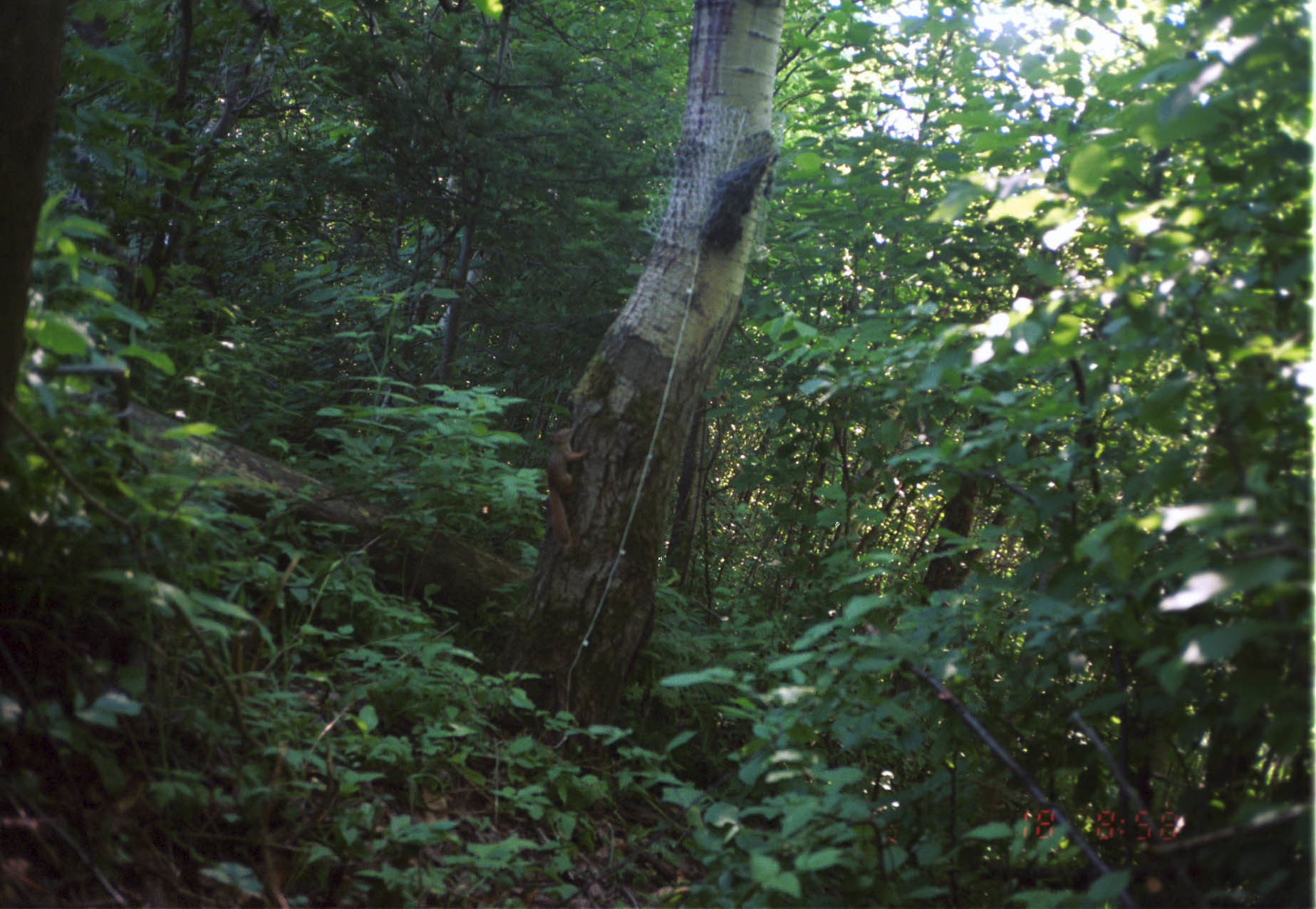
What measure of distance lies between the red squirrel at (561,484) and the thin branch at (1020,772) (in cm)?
171

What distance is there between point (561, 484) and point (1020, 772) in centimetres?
223

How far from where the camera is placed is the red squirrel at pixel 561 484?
372 cm

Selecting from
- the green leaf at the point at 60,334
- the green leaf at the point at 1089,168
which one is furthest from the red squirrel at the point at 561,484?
the green leaf at the point at 1089,168

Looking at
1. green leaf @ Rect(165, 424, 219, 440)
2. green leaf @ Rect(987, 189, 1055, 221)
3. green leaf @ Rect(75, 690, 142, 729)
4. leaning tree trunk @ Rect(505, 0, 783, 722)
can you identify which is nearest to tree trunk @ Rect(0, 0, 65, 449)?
green leaf @ Rect(165, 424, 219, 440)

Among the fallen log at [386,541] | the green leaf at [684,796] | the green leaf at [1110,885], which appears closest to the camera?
the green leaf at [1110,885]

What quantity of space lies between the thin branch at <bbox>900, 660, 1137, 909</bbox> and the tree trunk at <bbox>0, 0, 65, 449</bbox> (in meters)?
2.31

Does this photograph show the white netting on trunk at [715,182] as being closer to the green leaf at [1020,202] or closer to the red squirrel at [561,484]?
the red squirrel at [561,484]

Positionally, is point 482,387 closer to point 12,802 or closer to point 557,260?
point 557,260

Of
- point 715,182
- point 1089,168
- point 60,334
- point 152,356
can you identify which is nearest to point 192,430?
point 152,356

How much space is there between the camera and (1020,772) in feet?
6.72

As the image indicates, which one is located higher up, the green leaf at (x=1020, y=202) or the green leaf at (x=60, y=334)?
the green leaf at (x=1020, y=202)

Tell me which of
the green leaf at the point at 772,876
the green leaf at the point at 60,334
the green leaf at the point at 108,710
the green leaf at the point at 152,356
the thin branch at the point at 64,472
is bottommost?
the green leaf at the point at 772,876

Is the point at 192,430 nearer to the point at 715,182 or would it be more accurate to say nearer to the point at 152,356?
the point at 152,356
